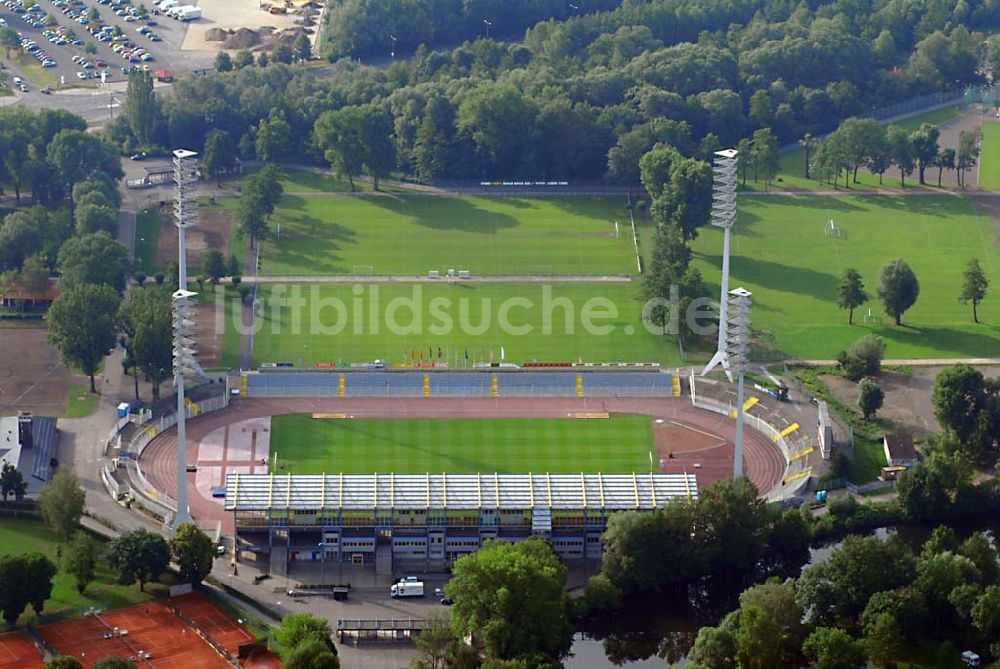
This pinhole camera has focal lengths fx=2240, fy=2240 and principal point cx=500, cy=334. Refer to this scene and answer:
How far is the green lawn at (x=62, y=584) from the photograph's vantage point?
449 feet

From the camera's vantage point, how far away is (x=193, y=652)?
132m

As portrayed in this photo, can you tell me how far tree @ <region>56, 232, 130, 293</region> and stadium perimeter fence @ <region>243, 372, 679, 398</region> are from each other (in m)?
17.1

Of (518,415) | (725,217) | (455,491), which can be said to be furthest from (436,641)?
(725,217)

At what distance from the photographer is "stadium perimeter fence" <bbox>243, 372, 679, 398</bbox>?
166375mm

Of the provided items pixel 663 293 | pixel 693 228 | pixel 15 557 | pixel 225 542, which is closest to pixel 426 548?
pixel 225 542

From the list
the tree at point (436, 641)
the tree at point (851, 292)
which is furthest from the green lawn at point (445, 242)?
the tree at point (436, 641)

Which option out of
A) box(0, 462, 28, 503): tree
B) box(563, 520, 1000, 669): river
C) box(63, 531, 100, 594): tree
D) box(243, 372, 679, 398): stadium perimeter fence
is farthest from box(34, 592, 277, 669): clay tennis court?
box(243, 372, 679, 398): stadium perimeter fence

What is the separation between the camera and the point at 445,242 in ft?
632

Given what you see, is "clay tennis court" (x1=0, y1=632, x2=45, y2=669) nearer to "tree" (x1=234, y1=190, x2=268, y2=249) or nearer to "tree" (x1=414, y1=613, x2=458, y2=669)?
"tree" (x1=414, y1=613, x2=458, y2=669)

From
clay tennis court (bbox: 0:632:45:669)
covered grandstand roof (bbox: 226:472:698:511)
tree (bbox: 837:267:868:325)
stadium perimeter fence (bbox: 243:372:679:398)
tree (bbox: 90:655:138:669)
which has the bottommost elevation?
clay tennis court (bbox: 0:632:45:669)

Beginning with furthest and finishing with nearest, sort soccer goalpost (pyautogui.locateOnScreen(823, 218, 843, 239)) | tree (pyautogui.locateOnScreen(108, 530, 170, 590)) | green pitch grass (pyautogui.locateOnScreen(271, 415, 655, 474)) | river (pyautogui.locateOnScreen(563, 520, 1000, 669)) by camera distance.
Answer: soccer goalpost (pyautogui.locateOnScreen(823, 218, 843, 239)) → green pitch grass (pyautogui.locateOnScreen(271, 415, 655, 474)) → tree (pyautogui.locateOnScreen(108, 530, 170, 590)) → river (pyautogui.locateOnScreen(563, 520, 1000, 669))

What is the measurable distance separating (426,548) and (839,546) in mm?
26940

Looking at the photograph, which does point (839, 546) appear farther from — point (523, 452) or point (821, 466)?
point (523, 452)

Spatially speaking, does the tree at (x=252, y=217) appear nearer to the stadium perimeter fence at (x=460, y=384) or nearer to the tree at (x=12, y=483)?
the stadium perimeter fence at (x=460, y=384)
